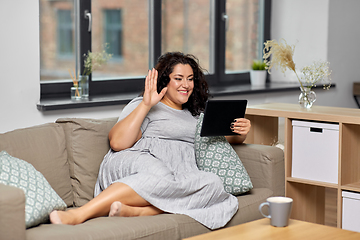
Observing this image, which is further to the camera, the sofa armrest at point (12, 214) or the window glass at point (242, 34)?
the window glass at point (242, 34)

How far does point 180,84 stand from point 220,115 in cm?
30

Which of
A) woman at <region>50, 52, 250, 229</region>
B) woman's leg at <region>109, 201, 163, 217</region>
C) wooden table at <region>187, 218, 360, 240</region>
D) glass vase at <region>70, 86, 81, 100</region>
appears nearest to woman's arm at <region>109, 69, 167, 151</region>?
woman at <region>50, 52, 250, 229</region>

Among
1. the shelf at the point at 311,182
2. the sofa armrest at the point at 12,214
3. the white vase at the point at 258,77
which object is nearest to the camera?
the sofa armrest at the point at 12,214

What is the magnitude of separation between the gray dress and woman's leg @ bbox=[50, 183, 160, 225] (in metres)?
0.03

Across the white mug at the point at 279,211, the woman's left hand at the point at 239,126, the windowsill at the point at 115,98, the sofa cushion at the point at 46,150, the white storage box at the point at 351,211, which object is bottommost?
the white storage box at the point at 351,211

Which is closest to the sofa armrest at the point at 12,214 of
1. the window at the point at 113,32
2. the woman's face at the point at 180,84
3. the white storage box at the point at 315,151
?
the woman's face at the point at 180,84

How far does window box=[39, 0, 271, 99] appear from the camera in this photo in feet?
10.7

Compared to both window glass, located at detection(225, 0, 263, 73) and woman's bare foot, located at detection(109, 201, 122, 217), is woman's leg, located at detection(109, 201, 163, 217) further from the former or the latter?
window glass, located at detection(225, 0, 263, 73)

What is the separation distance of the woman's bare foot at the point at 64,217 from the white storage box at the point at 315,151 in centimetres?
135

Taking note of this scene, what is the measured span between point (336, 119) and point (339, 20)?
7.47 ft

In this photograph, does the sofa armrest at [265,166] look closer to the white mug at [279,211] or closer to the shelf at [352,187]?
the shelf at [352,187]

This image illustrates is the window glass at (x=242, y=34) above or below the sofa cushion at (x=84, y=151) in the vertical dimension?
above

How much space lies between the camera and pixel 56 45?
10.7 ft

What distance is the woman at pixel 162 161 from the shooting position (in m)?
2.05
